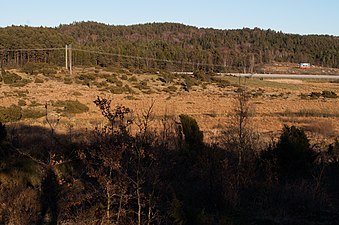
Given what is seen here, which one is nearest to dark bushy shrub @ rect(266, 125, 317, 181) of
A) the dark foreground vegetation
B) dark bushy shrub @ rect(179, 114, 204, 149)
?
the dark foreground vegetation

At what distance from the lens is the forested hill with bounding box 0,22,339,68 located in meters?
107

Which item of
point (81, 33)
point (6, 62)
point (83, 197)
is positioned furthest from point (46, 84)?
point (81, 33)

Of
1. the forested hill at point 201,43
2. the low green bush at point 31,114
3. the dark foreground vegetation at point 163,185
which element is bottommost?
the low green bush at point 31,114

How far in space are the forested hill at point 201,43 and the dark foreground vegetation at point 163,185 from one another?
289 feet

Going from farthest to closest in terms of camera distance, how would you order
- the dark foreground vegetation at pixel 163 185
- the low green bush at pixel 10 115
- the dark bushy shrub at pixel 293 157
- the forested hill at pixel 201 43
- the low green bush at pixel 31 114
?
the forested hill at pixel 201 43 → the low green bush at pixel 31 114 → the low green bush at pixel 10 115 → the dark bushy shrub at pixel 293 157 → the dark foreground vegetation at pixel 163 185

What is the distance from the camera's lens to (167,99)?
40.0 metres

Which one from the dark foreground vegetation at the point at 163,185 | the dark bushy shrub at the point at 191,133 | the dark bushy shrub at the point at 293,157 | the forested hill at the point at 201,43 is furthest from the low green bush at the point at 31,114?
the forested hill at the point at 201,43

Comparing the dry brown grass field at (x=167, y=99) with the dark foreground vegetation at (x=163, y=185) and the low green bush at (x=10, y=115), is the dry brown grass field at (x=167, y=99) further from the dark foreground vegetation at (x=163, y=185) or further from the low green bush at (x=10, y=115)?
the dark foreground vegetation at (x=163, y=185)

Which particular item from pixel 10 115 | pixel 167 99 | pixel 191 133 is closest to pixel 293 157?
pixel 191 133

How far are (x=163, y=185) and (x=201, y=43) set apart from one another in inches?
6113

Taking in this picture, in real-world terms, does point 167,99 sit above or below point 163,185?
below

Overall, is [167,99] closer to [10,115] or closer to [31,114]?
[31,114]

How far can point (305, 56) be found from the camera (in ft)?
516

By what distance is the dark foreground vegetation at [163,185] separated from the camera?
5.63m
